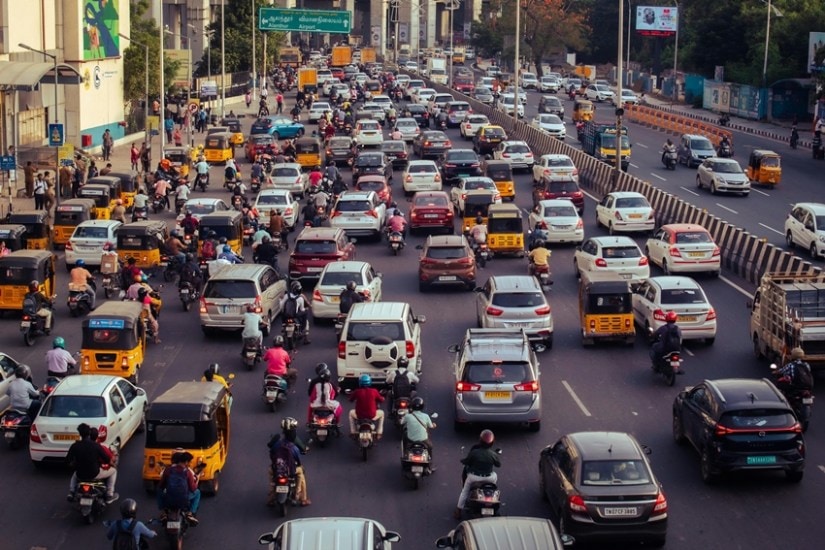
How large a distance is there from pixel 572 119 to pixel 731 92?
16.4 metres

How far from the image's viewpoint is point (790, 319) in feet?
89.4

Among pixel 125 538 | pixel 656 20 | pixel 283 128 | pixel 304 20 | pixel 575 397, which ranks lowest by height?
pixel 575 397

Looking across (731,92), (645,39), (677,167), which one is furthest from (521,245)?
(645,39)

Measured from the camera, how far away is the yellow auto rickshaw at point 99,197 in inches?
1859

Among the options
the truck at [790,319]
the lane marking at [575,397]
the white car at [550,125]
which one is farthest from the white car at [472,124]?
the lane marking at [575,397]

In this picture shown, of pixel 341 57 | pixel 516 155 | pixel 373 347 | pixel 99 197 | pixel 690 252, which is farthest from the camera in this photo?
pixel 341 57

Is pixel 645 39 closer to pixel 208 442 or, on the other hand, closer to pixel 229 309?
pixel 229 309

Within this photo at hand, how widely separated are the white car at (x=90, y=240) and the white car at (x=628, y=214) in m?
15.8

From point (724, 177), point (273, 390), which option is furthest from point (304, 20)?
point (273, 390)

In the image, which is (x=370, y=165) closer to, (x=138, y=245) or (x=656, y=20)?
(x=138, y=245)

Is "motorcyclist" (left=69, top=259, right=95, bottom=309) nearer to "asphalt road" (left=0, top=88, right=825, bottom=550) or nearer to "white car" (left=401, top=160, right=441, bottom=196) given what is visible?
"asphalt road" (left=0, top=88, right=825, bottom=550)

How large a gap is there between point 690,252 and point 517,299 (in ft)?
31.0

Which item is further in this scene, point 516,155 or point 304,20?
point 304,20

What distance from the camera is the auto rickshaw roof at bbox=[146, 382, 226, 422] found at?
20.8 m
